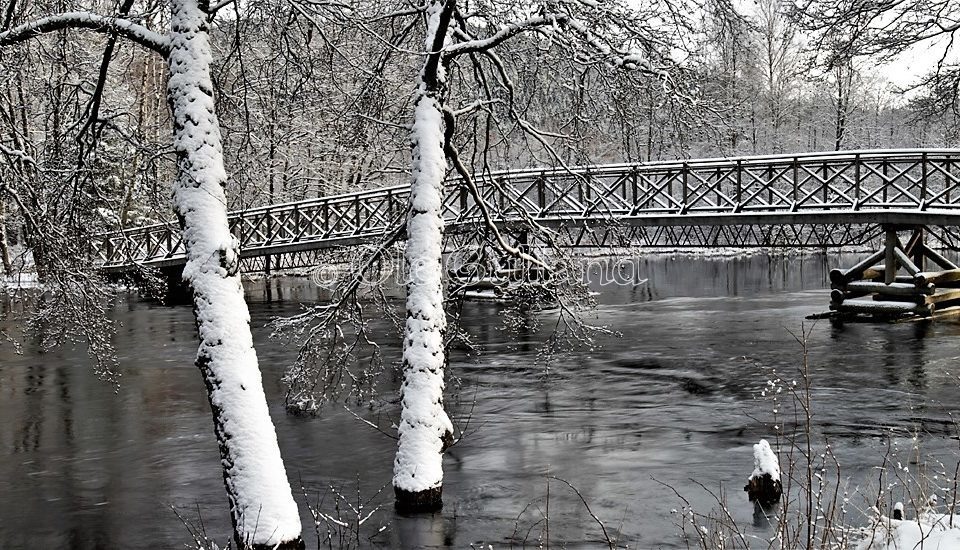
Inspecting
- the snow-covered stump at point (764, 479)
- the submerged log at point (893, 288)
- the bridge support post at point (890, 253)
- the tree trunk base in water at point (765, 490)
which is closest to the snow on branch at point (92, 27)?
the snow-covered stump at point (764, 479)

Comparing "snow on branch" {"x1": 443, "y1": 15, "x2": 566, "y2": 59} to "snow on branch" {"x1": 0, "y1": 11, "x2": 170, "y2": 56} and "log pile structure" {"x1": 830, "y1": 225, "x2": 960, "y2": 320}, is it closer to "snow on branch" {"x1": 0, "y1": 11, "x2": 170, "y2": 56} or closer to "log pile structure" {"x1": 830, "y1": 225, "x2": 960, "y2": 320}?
"snow on branch" {"x1": 0, "y1": 11, "x2": 170, "y2": 56}

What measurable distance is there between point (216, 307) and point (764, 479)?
5374mm

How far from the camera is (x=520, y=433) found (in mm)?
13219

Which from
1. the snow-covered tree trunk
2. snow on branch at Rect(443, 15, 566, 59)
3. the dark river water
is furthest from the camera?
the dark river water

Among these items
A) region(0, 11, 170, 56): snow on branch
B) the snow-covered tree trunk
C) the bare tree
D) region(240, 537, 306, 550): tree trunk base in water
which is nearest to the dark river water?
the snow-covered tree trunk

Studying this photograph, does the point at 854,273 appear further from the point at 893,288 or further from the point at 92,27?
the point at 92,27

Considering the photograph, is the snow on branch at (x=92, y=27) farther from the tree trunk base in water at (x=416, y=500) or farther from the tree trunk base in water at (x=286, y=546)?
the tree trunk base in water at (x=416, y=500)

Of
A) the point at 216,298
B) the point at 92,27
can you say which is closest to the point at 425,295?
the point at 216,298

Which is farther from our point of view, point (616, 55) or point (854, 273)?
point (854, 273)

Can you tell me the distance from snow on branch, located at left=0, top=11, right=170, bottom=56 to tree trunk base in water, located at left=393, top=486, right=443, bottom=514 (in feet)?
14.8

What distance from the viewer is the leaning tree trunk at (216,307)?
7055mm

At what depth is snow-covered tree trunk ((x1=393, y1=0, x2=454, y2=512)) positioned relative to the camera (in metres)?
8.94

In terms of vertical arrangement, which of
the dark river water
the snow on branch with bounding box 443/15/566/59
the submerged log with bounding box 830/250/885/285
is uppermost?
the snow on branch with bounding box 443/15/566/59

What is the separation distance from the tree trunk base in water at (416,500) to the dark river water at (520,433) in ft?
0.38
